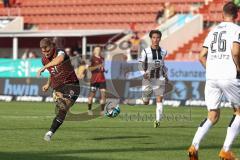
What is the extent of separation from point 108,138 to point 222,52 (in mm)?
5017

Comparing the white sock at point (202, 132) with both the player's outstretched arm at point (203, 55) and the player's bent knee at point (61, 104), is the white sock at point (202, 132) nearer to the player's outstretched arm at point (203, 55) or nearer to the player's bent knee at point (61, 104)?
the player's outstretched arm at point (203, 55)

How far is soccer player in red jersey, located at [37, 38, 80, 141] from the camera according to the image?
16.0 metres

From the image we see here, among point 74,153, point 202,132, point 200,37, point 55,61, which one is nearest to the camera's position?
point 202,132

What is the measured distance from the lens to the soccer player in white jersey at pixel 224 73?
12234 mm

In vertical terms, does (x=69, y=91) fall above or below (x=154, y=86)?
below

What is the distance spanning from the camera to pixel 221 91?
492 inches

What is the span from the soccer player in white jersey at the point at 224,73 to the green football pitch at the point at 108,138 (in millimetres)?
875

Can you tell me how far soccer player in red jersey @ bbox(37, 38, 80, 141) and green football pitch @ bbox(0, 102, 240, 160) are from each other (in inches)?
18.8

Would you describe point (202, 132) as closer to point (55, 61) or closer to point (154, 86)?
point (55, 61)

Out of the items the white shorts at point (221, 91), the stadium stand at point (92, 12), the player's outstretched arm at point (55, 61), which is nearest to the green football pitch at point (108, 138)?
the white shorts at point (221, 91)

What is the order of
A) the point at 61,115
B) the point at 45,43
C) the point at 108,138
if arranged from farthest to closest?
the point at 108,138 → the point at 61,115 → the point at 45,43

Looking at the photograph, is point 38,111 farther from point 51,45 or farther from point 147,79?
point 51,45

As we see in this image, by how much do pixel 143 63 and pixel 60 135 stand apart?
4751 mm

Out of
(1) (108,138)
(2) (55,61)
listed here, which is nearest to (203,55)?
(2) (55,61)
